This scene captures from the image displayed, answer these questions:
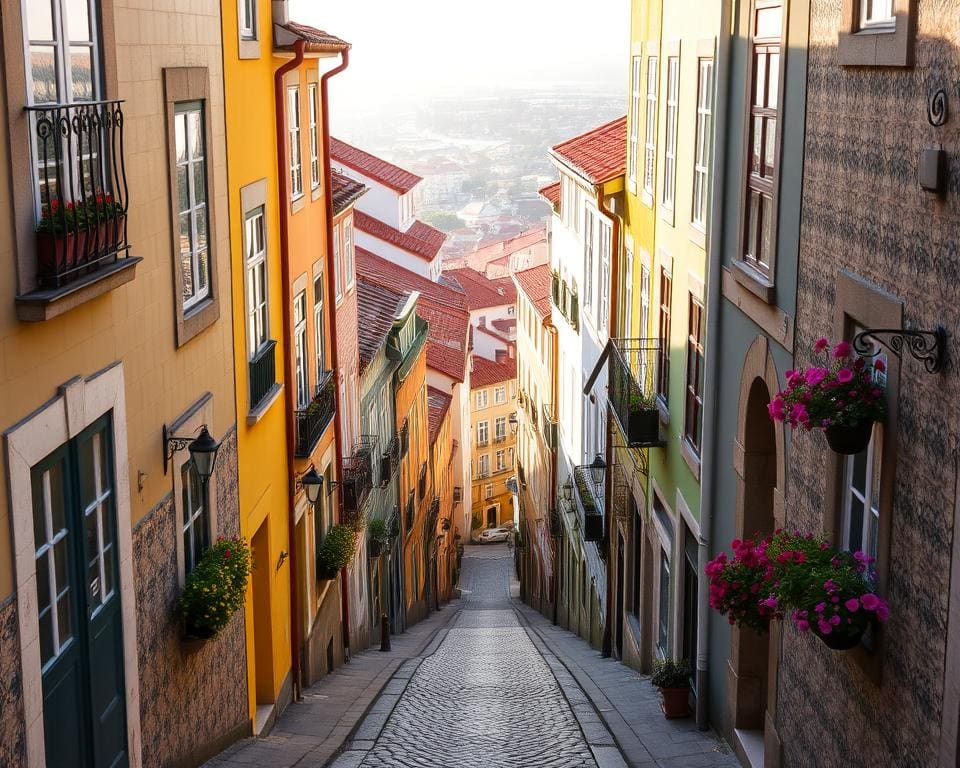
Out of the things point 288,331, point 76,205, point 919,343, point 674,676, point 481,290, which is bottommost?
point 481,290

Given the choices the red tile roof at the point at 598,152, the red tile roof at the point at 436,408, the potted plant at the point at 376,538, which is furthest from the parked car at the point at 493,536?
the red tile roof at the point at 598,152

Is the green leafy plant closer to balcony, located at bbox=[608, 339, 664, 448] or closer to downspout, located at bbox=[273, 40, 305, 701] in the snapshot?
balcony, located at bbox=[608, 339, 664, 448]

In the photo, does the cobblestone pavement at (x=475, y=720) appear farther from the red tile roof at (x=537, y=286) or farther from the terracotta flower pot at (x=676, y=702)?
the red tile roof at (x=537, y=286)

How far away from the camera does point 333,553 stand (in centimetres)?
1655

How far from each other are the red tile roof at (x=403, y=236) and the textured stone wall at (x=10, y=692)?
3385 cm

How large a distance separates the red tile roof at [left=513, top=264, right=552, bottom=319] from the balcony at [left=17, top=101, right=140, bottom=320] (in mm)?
24367

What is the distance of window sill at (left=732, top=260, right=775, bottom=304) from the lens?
908 cm

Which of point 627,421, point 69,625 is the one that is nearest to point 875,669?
point 69,625

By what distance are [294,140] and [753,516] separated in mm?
7655

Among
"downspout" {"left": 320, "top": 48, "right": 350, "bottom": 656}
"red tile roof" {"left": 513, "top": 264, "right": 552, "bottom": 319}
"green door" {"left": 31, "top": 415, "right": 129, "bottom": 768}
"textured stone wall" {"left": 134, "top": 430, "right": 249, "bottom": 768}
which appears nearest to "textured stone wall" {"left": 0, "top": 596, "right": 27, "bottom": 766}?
"green door" {"left": 31, "top": 415, "right": 129, "bottom": 768}

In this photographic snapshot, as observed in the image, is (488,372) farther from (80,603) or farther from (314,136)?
(80,603)

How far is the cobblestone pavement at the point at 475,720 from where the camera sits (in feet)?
37.3

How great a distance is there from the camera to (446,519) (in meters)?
45.6

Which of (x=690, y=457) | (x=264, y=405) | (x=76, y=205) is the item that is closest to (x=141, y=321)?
(x=76, y=205)
